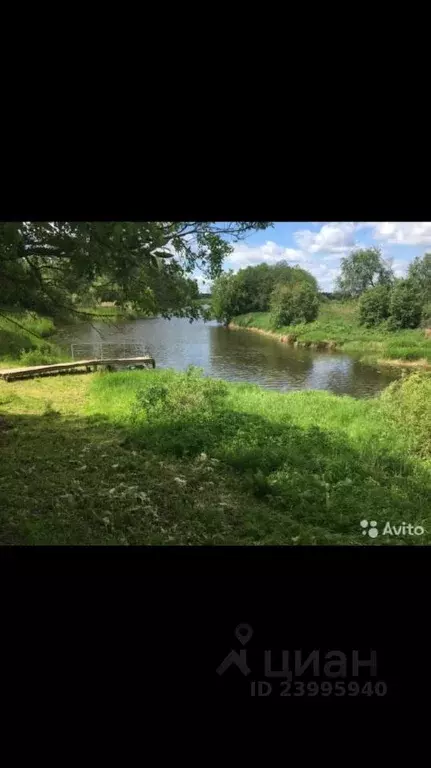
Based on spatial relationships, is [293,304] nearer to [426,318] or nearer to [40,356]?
[426,318]

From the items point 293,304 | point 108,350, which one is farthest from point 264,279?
point 108,350

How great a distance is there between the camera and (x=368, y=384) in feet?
14.5

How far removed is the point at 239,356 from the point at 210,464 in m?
1.11

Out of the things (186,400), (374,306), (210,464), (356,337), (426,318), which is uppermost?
(374,306)

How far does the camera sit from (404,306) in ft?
14.0

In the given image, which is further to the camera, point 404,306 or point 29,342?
point 29,342

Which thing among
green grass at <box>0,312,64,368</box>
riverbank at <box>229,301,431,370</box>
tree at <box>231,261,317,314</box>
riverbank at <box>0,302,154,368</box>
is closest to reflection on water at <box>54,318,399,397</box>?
riverbank at <box>229,301,431,370</box>

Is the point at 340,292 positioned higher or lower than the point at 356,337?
higher

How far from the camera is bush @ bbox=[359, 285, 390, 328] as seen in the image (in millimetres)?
4113
